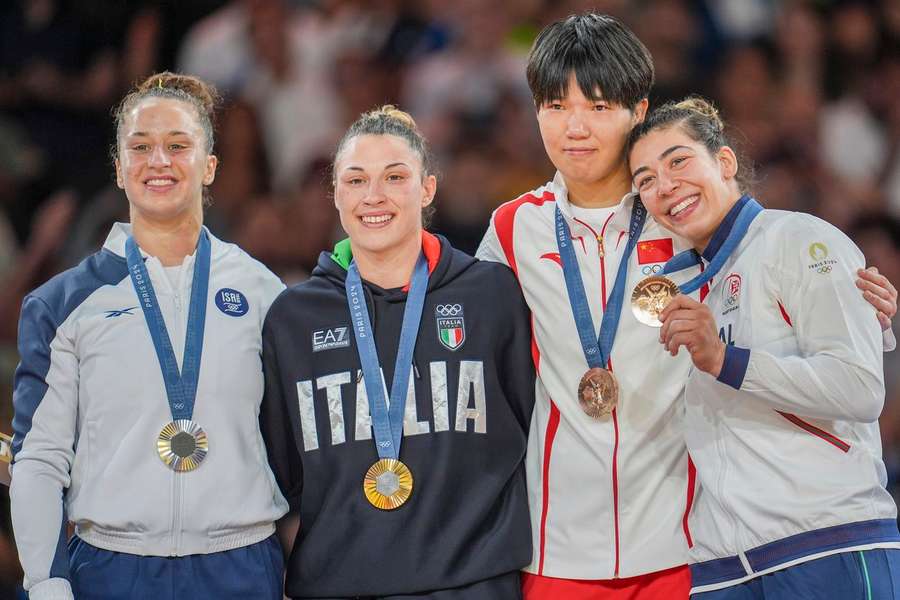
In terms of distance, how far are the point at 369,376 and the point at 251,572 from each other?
666 millimetres

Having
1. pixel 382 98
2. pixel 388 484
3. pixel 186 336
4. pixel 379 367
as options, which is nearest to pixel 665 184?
pixel 379 367

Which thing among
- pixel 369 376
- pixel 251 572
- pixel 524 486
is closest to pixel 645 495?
pixel 524 486

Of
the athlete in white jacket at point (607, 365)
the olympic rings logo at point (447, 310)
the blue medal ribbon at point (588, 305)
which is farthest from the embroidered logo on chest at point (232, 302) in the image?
the blue medal ribbon at point (588, 305)

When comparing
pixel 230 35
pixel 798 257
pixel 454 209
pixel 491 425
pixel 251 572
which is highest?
pixel 230 35

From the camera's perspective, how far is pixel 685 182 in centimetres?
354

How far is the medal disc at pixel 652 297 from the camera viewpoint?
3.45 meters

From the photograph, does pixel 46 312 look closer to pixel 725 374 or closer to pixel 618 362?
Answer: pixel 618 362

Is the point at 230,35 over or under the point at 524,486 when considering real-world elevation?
over

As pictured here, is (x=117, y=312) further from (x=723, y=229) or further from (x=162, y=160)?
(x=723, y=229)

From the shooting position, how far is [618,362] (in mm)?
3629

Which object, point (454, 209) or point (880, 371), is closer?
point (880, 371)

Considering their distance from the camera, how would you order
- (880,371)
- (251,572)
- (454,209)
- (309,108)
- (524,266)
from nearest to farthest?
(880,371), (251,572), (524,266), (454,209), (309,108)

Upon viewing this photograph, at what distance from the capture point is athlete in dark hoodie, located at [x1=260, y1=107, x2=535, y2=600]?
11.3 ft

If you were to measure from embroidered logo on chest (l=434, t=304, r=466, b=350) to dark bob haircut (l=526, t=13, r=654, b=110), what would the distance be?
717mm
